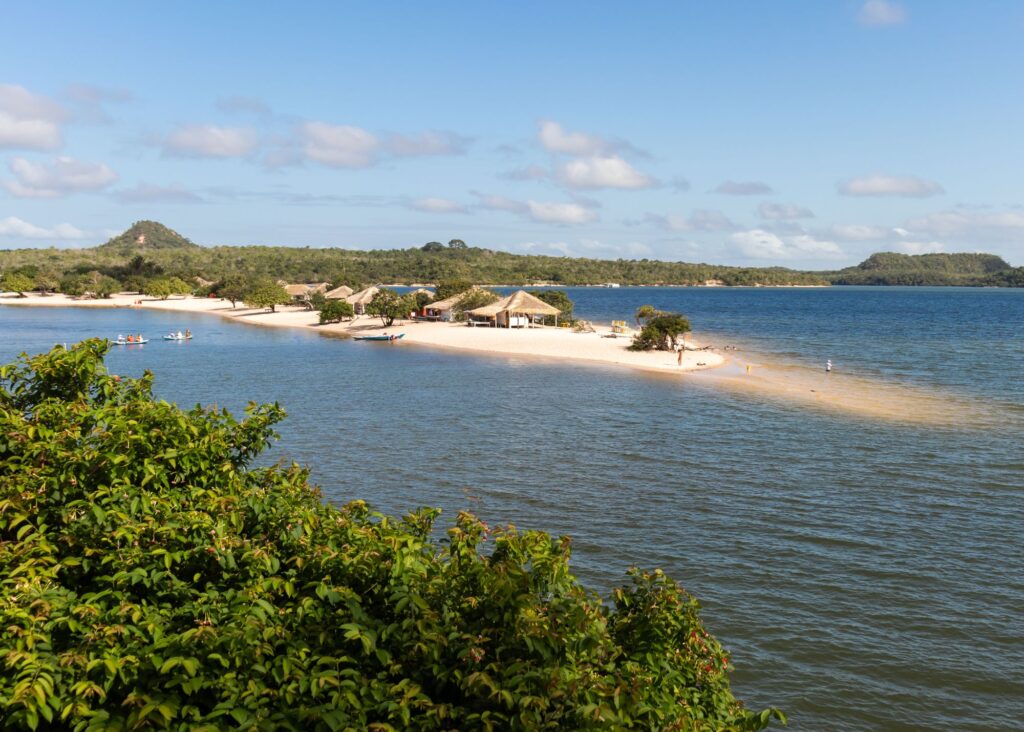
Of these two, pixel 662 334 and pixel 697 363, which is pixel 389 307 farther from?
pixel 697 363

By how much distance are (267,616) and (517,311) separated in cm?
7114

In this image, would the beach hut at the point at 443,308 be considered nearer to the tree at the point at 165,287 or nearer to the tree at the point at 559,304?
the tree at the point at 559,304

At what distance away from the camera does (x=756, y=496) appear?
21.3m

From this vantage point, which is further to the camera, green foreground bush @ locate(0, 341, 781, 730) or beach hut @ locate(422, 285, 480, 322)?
beach hut @ locate(422, 285, 480, 322)

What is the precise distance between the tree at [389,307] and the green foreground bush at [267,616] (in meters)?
74.5

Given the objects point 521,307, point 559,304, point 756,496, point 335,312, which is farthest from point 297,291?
point 756,496

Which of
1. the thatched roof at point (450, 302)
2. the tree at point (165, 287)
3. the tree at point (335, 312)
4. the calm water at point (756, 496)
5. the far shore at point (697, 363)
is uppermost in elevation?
the tree at point (165, 287)

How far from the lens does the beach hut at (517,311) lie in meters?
76.8

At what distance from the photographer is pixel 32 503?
709 cm

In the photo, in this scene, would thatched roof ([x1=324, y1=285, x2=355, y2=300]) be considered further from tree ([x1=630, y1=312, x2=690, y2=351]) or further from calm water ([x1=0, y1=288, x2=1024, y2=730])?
tree ([x1=630, y1=312, x2=690, y2=351])

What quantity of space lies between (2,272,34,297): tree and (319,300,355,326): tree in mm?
79024

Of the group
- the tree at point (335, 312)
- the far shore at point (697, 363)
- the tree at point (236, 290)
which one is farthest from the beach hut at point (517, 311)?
the tree at point (236, 290)

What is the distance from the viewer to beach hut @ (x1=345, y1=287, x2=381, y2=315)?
94375 mm

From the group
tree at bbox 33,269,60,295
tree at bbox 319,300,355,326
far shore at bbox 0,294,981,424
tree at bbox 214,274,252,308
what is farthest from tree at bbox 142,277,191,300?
tree at bbox 319,300,355,326
